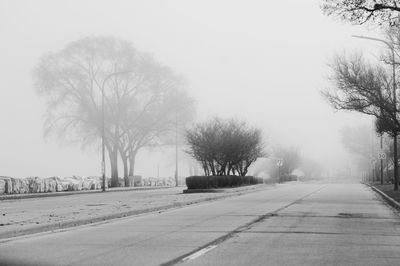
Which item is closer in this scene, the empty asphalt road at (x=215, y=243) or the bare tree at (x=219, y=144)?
the empty asphalt road at (x=215, y=243)

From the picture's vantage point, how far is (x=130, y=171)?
76.4 metres

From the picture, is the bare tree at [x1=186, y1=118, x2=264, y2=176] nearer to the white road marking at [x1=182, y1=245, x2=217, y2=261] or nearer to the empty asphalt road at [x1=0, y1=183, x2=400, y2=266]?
the empty asphalt road at [x1=0, y1=183, x2=400, y2=266]

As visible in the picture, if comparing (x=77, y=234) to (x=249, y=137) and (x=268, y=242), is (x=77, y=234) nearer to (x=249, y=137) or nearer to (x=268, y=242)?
(x=268, y=242)

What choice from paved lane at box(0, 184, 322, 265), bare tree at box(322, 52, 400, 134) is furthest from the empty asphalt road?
bare tree at box(322, 52, 400, 134)

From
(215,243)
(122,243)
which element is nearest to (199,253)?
(215,243)

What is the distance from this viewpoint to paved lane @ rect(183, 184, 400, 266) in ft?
34.3

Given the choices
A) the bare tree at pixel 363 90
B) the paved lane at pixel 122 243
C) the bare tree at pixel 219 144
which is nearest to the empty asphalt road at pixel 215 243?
the paved lane at pixel 122 243

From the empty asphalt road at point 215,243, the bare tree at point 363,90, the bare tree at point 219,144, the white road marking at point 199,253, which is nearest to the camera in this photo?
the empty asphalt road at point 215,243

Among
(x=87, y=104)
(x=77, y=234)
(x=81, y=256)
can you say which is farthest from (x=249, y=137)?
(x=81, y=256)

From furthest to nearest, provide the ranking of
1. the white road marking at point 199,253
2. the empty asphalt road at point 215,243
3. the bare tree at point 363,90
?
the bare tree at point 363,90
the white road marking at point 199,253
the empty asphalt road at point 215,243

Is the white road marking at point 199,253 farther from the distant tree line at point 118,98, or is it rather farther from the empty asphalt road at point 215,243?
the distant tree line at point 118,98

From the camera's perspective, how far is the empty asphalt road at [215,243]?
10438 millimetres

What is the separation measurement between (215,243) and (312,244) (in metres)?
1.85

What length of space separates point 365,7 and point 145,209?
10.3 metres
